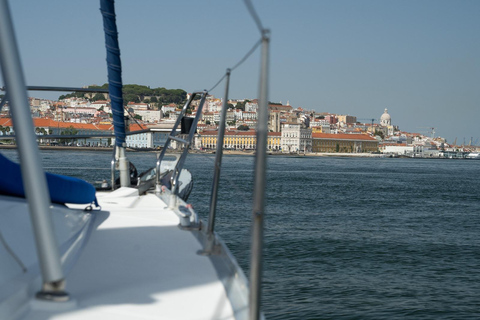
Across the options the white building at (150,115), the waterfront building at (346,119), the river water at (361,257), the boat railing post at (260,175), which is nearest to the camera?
the boat railing post at (260,175)

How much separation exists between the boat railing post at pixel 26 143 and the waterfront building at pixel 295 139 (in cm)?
9037

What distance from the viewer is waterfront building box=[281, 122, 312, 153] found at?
92125mm

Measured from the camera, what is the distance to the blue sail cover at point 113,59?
12.3 feet

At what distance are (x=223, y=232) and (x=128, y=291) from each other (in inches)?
271

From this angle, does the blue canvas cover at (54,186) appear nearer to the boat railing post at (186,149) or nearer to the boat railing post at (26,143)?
the boat railing post at (26,143)

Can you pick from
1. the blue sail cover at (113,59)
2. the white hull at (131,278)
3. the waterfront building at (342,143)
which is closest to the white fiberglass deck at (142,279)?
the white hull at (131,278)

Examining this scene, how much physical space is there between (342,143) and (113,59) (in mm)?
97005

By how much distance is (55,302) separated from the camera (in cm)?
122

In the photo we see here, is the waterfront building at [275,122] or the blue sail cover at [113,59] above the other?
the waterfront building at [275,122]

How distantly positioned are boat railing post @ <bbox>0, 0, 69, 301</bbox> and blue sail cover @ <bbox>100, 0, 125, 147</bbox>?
280 centimetres

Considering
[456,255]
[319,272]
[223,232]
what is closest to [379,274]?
[319,272]

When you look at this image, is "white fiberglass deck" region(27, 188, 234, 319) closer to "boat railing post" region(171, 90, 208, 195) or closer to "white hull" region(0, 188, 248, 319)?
"white hull" region(0, 188, 248, 319)

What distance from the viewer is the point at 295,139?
303ft

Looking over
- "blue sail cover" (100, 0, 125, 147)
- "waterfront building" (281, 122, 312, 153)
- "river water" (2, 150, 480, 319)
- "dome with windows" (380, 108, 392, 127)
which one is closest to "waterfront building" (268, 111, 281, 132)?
"waterfront building" (281, 122, 312, 153)
